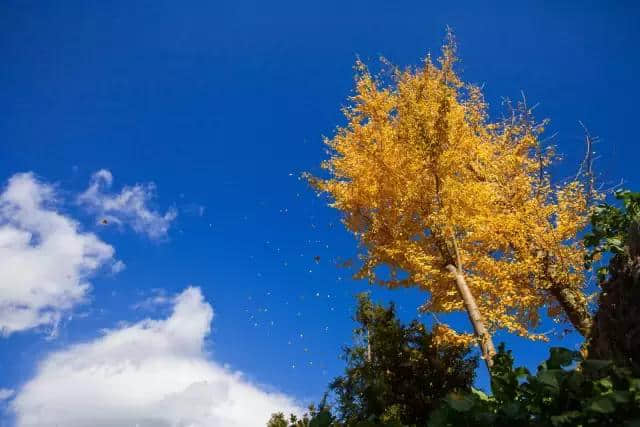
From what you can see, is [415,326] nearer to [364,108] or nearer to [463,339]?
[463,339]

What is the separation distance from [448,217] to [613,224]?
17.1 feet

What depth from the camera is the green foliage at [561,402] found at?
153 cm

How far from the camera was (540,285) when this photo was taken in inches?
389

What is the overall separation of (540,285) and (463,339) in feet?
8.95

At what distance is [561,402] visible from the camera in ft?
5.65

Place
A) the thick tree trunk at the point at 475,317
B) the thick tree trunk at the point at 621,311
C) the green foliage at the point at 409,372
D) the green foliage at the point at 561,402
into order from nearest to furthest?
the green foliage at the point at 561,402 → the thick tree trunk at the point at 621,311 → the thick tree trunk at the point at 475,317 → the green foliage at the point at 409,372

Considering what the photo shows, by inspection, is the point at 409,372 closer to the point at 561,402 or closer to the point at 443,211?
the point at 443,211

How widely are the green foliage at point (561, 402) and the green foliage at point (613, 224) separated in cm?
198

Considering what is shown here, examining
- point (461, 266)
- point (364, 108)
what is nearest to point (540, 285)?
point (461, 266)

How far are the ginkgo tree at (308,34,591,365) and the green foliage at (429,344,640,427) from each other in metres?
6.86

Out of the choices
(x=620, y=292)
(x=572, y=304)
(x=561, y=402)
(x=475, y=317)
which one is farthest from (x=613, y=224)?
(x=572, y=304)

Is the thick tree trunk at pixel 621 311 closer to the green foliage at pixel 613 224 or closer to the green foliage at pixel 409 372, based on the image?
the green foliage at pixel 613 224

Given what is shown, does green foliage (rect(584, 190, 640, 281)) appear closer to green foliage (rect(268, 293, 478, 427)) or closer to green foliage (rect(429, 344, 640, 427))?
green foliage (rect(429, 344, 640, 427))

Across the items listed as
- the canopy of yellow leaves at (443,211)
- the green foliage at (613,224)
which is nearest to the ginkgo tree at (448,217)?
the canopy of yellow leaves at (443,211)
